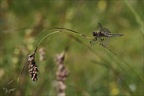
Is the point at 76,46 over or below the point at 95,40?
over

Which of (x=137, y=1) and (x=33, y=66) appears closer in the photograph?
(x=33, y=66)

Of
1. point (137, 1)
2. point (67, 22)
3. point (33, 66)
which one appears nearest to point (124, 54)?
point (67, 22)

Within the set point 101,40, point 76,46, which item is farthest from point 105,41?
point 76,46

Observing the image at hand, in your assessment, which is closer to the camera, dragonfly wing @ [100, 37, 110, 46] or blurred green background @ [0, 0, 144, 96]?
dragonfly wing @ [100, 37, 110, 46]

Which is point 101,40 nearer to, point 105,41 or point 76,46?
point 105,41

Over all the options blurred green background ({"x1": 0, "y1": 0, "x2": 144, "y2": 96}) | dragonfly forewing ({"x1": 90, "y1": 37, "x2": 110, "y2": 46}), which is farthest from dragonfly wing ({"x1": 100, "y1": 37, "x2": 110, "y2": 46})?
blurred green background ({"x1": 0, "y1": 0, "x2": 144, "y2": 96})

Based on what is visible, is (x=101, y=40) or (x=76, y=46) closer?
(x=101, y=40)

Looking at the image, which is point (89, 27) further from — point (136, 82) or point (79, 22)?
point (136, 82)

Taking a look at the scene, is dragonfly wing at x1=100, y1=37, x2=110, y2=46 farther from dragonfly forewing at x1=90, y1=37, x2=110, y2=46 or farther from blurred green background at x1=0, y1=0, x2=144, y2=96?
blurred green background at x1=0, y1=0, x2=144, y2=96

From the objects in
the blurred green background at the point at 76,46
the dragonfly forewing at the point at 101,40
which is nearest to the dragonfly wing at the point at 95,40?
the dragonfly forewing at the point at 101,40
